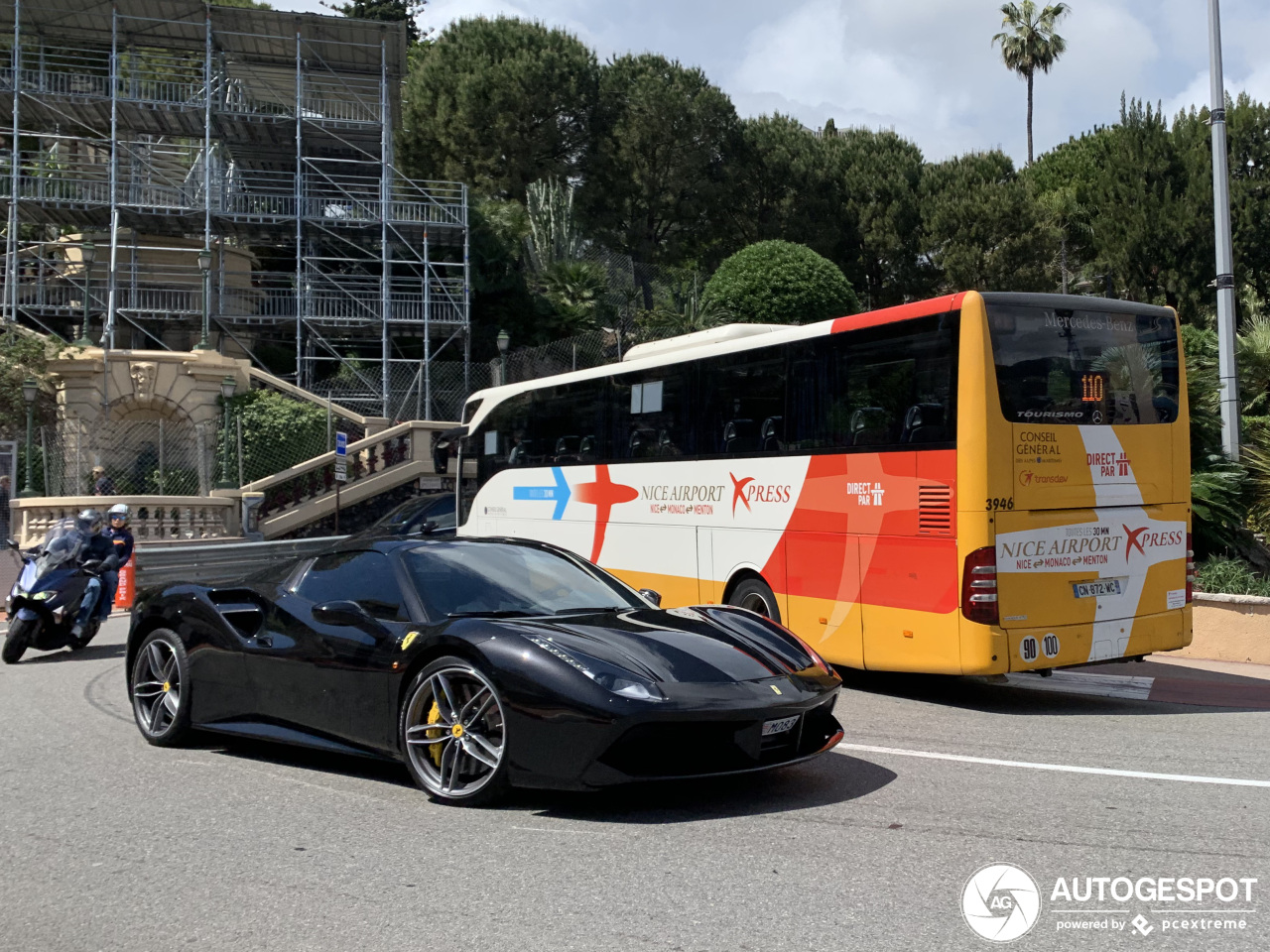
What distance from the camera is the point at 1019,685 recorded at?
35.6 feet

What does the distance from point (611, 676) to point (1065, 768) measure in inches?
115

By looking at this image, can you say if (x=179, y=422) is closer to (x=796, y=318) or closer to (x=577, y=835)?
(x=796, y=318)

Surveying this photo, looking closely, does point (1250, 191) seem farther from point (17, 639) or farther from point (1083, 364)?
point (17, 639)

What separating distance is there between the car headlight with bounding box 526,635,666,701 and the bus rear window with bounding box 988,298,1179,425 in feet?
14.9

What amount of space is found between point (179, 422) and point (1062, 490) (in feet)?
81.7

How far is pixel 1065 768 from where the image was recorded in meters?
6.81

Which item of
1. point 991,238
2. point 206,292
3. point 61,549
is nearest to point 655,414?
point 61,549

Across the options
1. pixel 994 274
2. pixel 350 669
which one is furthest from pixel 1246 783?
pixel 994 274

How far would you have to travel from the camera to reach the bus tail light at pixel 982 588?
28.8ft

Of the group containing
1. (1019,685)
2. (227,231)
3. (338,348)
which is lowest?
(1019,685)

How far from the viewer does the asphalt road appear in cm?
413

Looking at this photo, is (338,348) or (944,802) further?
(338,348)

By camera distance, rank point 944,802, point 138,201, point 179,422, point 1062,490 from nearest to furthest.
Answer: point 944,802 → point 1062,490 → point 179,422 → point 138,201

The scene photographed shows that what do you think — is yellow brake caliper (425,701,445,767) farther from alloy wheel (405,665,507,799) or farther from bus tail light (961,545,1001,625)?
bus tail light (961,545,1001,625)
